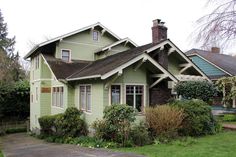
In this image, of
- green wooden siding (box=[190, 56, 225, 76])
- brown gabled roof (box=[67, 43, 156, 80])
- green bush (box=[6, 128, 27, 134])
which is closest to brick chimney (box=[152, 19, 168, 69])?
brown gabled roof (box=[67, 43, 156, 80])

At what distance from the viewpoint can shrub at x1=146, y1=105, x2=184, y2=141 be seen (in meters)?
14.4

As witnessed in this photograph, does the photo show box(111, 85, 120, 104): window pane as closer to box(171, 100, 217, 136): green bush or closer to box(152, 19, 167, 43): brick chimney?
box(171, 100, 217, 136): green bush

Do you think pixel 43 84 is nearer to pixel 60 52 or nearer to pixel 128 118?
pixel 60 52

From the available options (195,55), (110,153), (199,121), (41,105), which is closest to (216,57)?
(195,55)

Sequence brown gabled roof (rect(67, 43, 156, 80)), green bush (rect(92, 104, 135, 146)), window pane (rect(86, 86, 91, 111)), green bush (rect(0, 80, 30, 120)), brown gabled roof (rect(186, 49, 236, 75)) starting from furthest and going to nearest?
green bush (rect(0, 80, 30, 120)), brown gabled roof (rect(186, 49, 236, 75)), window pane (rect(86, 86, 91, 111)), brown gabled roof (rect(67, 43, 156, 80)), green bush (rect(92, 104, 135, 146))

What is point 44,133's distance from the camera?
21.1 metres

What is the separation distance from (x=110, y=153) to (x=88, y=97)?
612 centimetres

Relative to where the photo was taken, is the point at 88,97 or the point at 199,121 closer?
the point at 199,121

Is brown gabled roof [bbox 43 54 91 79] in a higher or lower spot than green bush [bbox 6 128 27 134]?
higher

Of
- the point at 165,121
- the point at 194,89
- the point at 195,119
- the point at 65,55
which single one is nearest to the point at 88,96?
the point at 165,121

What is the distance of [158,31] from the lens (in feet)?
62.5

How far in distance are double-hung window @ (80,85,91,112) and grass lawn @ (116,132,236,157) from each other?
519 cm

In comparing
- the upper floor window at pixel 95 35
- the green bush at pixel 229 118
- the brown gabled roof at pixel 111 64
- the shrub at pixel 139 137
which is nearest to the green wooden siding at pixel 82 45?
the upper floor window at pixel 95 35

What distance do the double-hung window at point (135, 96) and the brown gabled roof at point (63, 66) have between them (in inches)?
211
